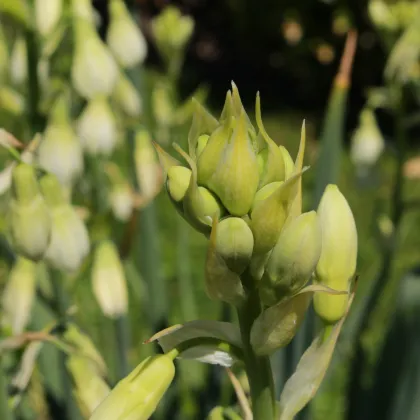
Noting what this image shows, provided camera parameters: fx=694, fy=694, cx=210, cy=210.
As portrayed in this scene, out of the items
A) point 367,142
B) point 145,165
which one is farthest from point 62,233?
point 367,142

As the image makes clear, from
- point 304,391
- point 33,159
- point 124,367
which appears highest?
point 33,159

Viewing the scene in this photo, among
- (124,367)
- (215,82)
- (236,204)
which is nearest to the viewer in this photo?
(236,204)

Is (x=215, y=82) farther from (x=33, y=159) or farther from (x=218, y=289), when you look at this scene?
(x=218, y=289)

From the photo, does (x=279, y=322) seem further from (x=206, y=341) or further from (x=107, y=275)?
(x=107, y=275)

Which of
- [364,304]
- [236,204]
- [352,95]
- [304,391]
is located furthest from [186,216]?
[352,95]

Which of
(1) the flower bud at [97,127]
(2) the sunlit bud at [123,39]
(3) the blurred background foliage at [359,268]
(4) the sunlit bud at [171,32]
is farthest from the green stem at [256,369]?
(4) the sunlit bud at [171,32]

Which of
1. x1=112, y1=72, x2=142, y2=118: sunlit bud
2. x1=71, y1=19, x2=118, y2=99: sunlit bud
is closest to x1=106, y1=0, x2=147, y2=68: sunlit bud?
x1=112, y1=72, x2=142, y2=118: sunlit bud
